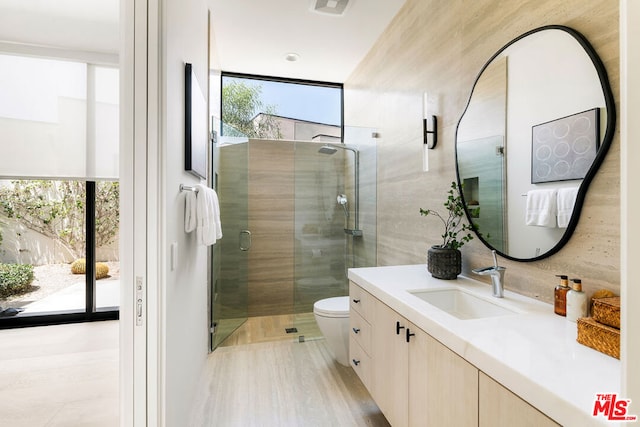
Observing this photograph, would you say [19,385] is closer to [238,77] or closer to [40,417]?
[40,417]

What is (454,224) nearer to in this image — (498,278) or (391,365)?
(498,278)

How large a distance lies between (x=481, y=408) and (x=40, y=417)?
198 centimetres

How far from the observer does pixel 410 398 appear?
1237 mm

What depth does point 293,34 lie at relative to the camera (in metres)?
2.74

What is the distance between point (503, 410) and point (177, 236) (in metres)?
1.43

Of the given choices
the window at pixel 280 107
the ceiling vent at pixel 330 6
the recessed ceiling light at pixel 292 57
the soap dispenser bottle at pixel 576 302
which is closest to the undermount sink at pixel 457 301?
the soap dispenser bottle at pixel 576 302

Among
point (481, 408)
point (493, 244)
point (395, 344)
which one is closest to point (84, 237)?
point (395, 344)

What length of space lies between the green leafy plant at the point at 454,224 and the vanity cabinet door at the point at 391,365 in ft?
1.99

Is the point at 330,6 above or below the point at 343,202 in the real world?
above

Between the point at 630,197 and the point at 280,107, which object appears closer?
the point at 630,197

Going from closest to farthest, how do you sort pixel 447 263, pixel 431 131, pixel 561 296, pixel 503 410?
1. pixel 503 410
2. pixel 561 296
3. pixel 447 263
4. pixel 431 131

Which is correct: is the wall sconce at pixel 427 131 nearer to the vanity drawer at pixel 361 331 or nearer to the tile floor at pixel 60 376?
the vanity drawer at pixel 361 331

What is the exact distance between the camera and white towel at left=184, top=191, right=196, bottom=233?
64.2 inches

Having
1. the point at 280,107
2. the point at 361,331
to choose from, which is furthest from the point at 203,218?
the point at 280,107
